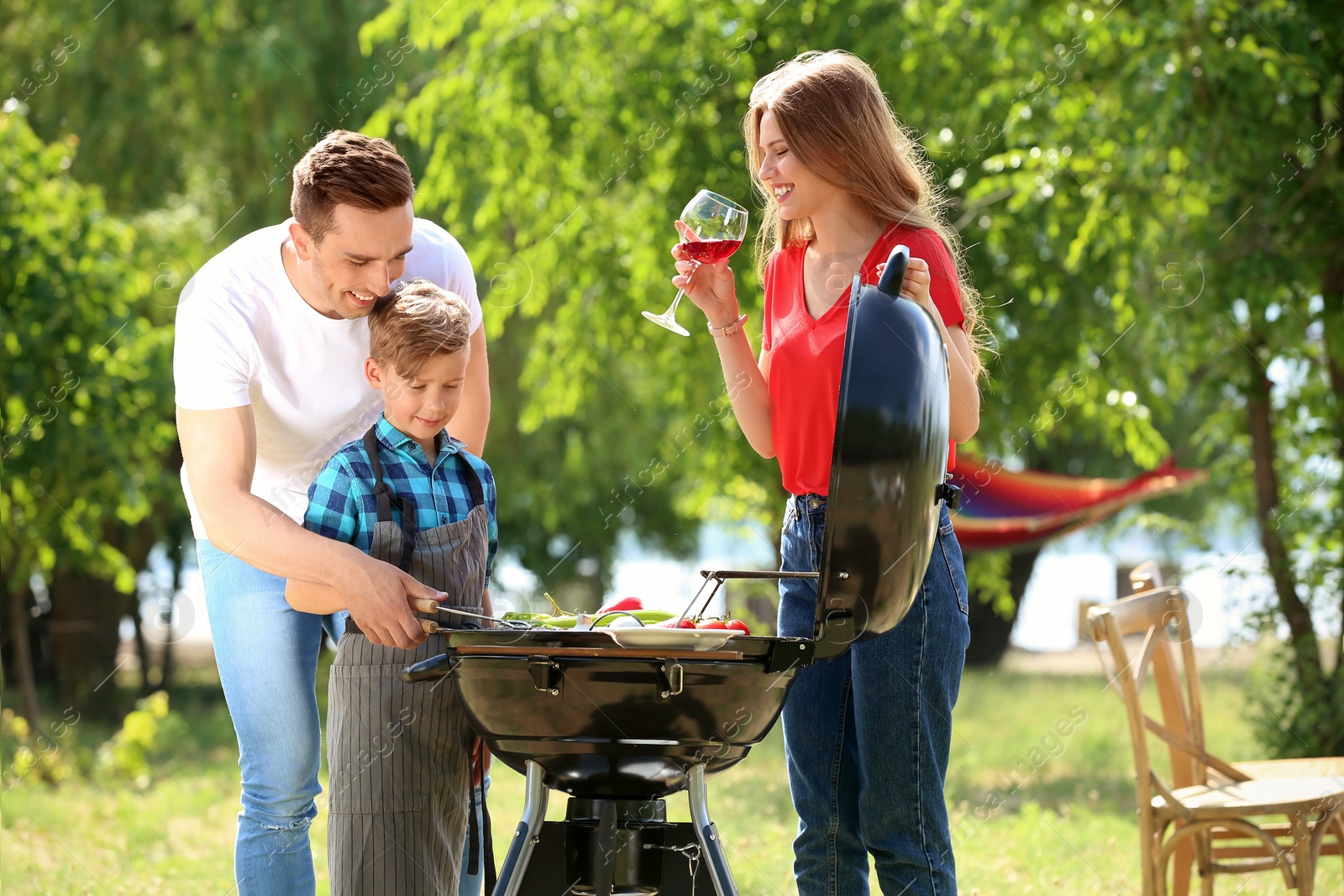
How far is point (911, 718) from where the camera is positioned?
1.94 metres

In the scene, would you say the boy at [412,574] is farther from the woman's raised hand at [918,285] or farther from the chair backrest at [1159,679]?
the chair backrest at [1159,679]

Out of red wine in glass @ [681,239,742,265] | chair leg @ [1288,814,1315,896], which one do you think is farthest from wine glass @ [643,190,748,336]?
chair leg @ [1288,814,1315,896]

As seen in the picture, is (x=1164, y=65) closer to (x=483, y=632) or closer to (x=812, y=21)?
(x=812, y=21)

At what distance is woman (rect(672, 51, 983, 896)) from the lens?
1.93 metres

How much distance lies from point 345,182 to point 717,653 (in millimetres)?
973

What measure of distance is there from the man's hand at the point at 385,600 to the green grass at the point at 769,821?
2382mm

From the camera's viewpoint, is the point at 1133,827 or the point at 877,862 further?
the point at 1133,827

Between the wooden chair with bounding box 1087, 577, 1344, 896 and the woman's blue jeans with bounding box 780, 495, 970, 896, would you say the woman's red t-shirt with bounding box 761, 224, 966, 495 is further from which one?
the wooden chair with bounding box 1087, 577, 1344, 896

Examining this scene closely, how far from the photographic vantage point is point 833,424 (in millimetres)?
2021

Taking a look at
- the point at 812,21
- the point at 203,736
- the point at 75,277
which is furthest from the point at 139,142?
the point at 812,21

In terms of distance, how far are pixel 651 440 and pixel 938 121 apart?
436 centimetres

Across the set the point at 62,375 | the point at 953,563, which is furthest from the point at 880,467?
the point at 62,375

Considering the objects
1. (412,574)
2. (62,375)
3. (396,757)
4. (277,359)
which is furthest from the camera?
(62,375)

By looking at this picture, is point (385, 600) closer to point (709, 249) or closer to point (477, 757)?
point (477, 757)
